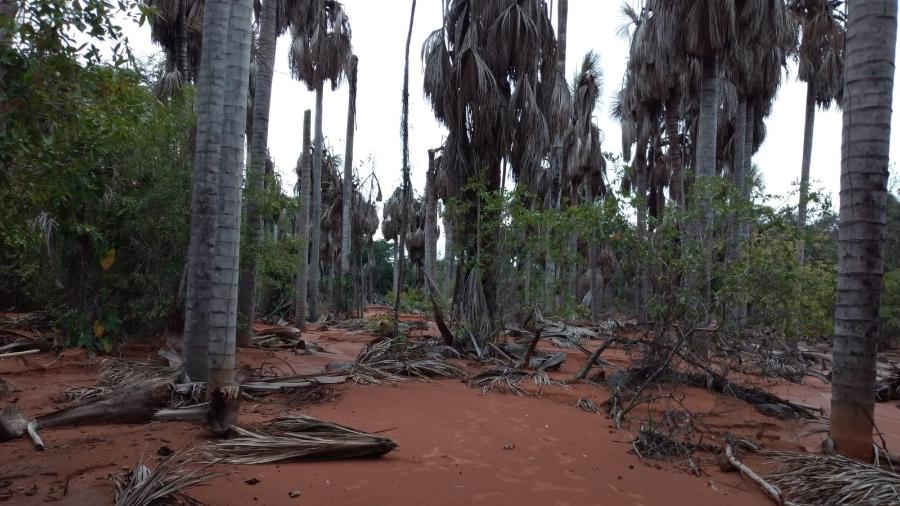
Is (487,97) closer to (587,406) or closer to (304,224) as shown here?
(587,406)

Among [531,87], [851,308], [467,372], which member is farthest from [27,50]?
[531,87]

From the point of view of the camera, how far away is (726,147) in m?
22.1

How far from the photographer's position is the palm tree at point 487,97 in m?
12.6

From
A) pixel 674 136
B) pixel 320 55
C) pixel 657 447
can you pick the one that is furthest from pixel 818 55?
pixel 657 447

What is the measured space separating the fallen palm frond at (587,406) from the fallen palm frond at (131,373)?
534 centimetres

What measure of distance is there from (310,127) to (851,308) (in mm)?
19844

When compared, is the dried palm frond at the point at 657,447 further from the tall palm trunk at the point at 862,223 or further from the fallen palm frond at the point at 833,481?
the tall palm trunk at the point at 862,223

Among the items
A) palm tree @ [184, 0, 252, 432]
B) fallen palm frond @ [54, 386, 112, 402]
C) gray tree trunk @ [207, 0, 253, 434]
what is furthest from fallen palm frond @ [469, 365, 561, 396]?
fallen palm frond @ [54, 386, 112, 402]

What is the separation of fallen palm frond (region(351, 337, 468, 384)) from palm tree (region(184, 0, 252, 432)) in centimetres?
280

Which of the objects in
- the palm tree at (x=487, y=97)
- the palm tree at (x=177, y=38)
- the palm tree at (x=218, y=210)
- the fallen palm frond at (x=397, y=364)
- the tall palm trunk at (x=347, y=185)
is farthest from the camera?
the tall palm trunk at (x=347, y=185)

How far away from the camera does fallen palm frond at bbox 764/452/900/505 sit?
4.50m

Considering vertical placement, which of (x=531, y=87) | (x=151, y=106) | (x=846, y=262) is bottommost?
(x=846, y=262)

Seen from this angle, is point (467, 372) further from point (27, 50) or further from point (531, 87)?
point (27, 50)

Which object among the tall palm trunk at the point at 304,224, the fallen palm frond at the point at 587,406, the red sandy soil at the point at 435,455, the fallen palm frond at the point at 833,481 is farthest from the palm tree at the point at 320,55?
the fallen palm frond at the point at 833,481
